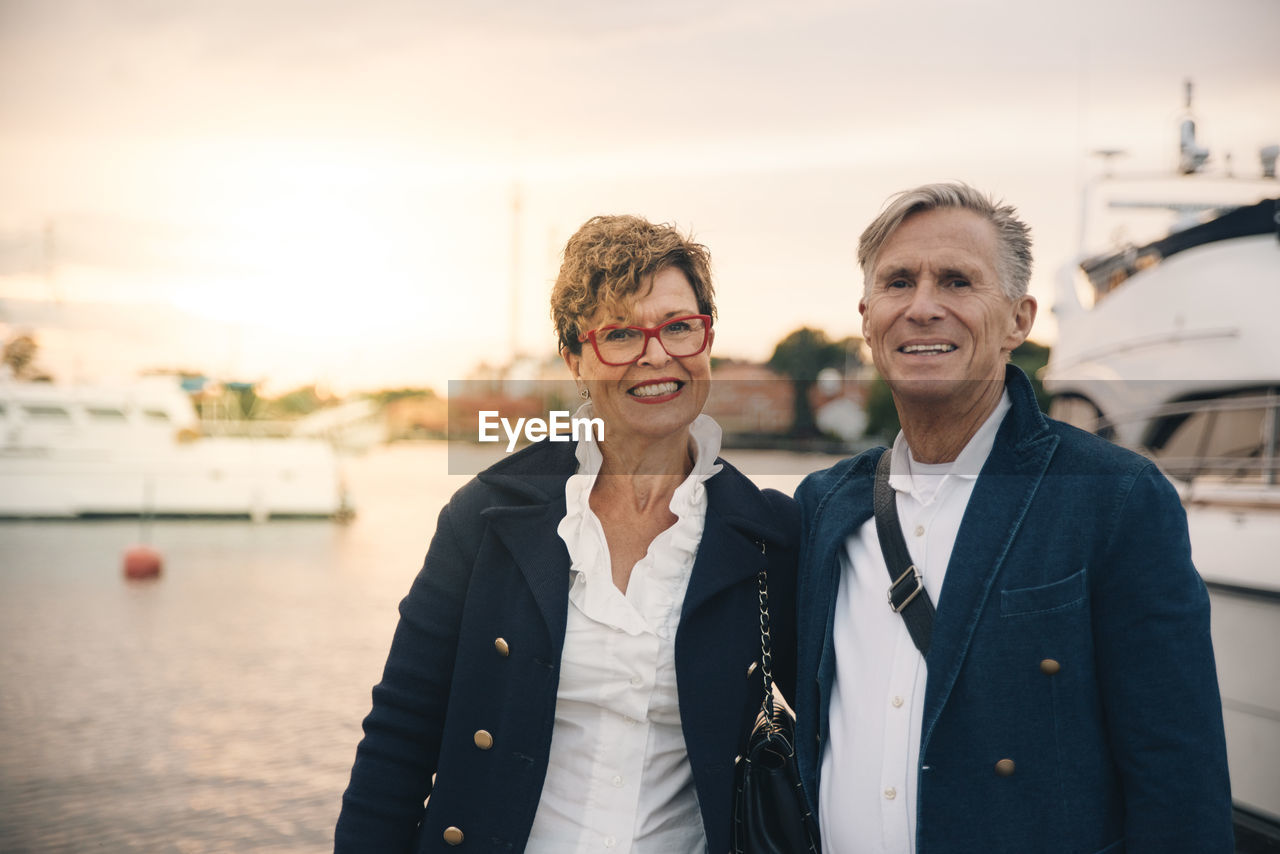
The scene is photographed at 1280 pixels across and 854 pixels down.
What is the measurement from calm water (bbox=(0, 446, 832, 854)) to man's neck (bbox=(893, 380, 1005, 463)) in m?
A: 4.03

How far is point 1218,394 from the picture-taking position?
25.8ft

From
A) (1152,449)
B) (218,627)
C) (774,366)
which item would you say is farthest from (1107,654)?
(774,366)

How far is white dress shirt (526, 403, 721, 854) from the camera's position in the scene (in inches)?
87.7

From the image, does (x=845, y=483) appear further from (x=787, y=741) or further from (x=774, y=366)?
(x=774, y=366)

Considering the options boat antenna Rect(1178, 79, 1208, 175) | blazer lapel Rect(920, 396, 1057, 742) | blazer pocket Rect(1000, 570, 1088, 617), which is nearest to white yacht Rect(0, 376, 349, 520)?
boat antenna Rect(1178, 79, 1208, 175)

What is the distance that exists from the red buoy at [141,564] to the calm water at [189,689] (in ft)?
0.72

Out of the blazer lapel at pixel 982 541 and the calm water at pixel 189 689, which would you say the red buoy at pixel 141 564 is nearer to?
the calm water at pixel 189 689

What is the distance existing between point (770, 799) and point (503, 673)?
66 centimetres

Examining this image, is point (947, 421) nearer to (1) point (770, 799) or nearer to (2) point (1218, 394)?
(1) point (770, 799)

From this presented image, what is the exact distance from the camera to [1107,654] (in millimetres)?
1972

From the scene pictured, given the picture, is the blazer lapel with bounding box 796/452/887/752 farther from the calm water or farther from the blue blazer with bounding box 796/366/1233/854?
the calm water

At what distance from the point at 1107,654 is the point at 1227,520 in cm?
503

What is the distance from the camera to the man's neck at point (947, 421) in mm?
2332


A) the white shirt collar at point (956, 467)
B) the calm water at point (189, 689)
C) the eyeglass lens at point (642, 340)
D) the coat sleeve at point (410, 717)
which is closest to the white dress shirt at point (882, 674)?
the white shirt collar at point (956, 467)
